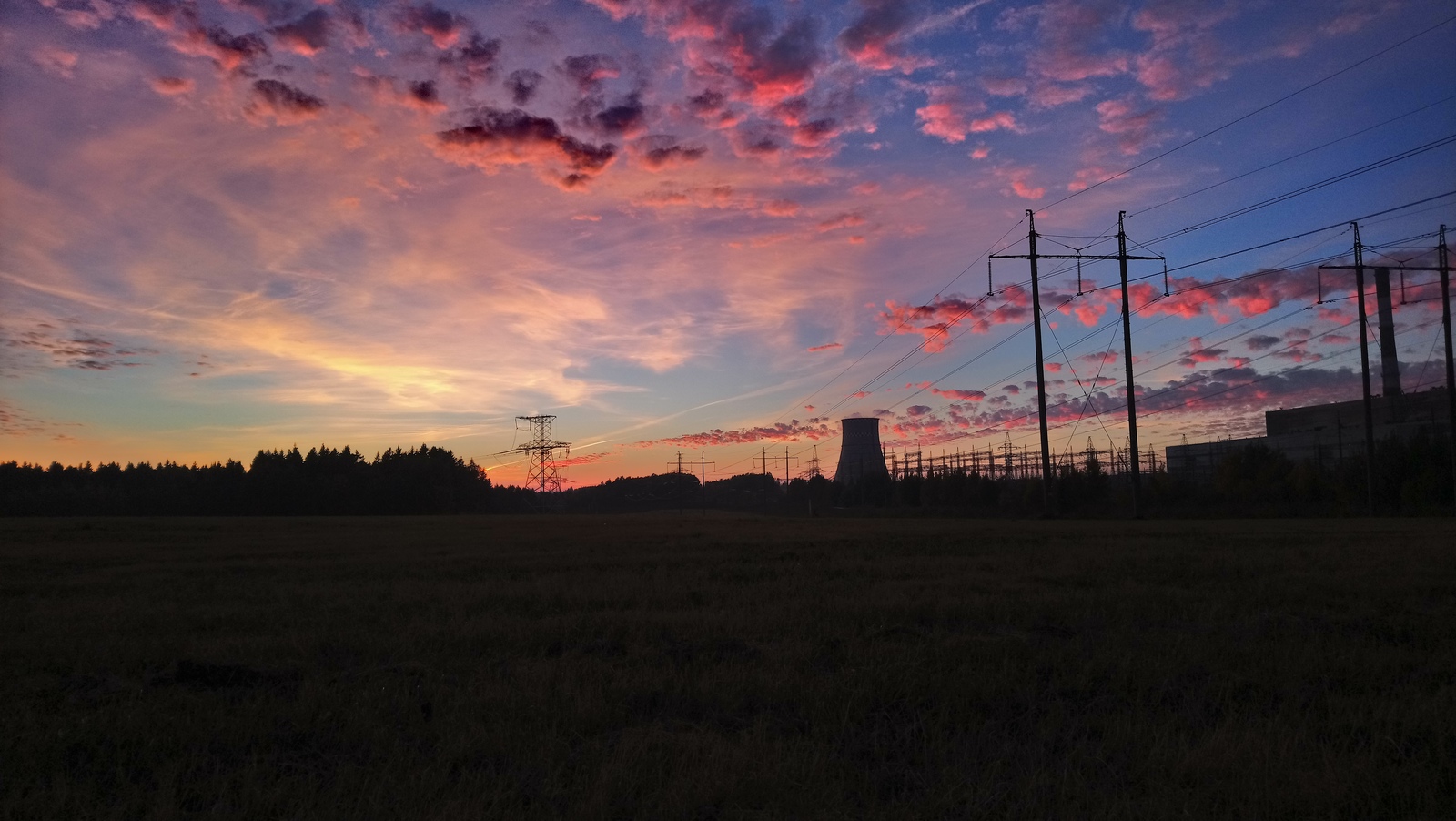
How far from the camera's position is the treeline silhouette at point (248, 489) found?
135 m

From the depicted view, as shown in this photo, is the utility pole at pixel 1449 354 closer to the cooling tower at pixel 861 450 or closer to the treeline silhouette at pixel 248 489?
the cooling tower at pixel 861 450

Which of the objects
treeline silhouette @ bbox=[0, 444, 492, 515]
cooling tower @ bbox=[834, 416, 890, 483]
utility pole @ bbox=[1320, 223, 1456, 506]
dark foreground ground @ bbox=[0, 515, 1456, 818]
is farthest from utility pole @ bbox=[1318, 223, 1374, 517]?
treeline silhouette @ bbox=[0, 444, 492, 515]

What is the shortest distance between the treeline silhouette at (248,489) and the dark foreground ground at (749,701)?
143m

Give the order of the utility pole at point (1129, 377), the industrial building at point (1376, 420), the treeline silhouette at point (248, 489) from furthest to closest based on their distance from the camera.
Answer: the treeline silhouette at point (248, 489)
the industrial building at point (1376, 420)
the utility pole at point (1129, 377)

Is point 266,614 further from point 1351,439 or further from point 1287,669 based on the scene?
point 1351,439

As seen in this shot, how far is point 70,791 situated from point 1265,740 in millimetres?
9071

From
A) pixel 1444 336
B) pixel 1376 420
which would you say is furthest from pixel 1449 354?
pixel 1376 420

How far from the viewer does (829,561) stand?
931 inches

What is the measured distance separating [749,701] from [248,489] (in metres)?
158

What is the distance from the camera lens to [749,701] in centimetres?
852

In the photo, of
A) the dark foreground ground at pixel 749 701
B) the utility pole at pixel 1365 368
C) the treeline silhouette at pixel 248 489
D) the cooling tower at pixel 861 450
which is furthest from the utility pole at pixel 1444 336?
the treeline silhouette at pixel 248 489

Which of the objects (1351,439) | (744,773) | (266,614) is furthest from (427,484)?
(744,773)

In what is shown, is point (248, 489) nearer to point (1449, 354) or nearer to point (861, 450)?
point (861, 450)

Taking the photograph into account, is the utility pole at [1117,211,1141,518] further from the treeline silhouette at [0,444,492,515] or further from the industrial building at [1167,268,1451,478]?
the treeline silhouette at [0,444,492,515]
